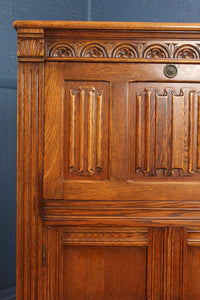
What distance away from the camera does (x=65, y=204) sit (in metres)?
1.17

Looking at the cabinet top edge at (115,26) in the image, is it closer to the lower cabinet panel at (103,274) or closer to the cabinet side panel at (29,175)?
the cabinet side panel at (29,175)

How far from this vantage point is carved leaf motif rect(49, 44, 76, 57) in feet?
3.75

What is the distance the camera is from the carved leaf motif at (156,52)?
1.14 m

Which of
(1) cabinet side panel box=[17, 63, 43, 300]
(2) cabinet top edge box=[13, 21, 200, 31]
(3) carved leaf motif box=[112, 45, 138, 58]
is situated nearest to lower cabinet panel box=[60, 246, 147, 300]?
(1) cabinet side panel box=[17, 63, 43, 300]

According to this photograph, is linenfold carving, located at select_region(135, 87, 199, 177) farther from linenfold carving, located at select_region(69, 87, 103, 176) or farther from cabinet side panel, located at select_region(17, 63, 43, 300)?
cabinet side panel, located at select_region(17, 63, 43, 300)

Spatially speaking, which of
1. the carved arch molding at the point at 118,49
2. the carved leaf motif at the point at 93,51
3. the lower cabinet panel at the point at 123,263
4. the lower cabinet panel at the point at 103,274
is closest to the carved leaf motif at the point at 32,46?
the carved arch molding at the point at 118,49

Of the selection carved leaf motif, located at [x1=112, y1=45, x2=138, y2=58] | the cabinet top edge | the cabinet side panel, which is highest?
the cabinet top edge

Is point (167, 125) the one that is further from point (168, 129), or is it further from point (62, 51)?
point (62, 51)

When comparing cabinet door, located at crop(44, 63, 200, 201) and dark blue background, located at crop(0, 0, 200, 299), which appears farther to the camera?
dark blue background, located at crop(0, 0, 200, 299)

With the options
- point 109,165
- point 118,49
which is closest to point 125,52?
point 118,49

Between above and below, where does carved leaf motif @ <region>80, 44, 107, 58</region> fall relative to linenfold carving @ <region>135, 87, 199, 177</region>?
above

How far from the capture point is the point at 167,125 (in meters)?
1.16

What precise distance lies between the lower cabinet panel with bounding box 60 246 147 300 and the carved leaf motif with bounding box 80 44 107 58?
2.56 ft

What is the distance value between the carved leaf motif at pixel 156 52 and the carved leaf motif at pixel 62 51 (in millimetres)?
290
